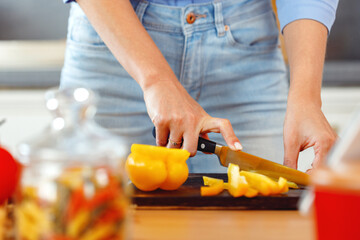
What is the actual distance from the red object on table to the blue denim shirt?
0.59 meters

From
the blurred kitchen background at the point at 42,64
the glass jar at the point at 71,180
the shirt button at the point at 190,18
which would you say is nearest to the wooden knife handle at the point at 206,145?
the shirt button at the point at 190,18

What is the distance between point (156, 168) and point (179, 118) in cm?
13

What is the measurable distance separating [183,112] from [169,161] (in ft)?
0.37

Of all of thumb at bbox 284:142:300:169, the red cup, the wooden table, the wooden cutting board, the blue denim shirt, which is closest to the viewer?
the red cup

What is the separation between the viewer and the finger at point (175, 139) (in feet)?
3.37

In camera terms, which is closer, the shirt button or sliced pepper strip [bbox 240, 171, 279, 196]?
sliced pepper strip [bbox 240, 171, 279, 196]

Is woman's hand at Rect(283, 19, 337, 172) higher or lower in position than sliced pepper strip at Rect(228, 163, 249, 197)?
higher

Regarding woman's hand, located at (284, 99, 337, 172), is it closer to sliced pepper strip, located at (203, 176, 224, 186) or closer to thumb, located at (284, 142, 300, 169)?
thumb, located at (284, 142, 300, 169)

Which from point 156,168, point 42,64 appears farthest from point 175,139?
point 42,64

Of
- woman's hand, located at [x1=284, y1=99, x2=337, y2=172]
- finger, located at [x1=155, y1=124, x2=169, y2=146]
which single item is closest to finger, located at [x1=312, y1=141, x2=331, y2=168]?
woman's hand, located at [x1=284, y1=99, x2=337, y2=172]

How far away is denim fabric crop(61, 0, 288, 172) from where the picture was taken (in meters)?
1.29

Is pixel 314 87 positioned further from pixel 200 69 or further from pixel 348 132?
pixel 348 132

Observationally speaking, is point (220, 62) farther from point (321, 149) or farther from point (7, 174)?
point (7, 174)

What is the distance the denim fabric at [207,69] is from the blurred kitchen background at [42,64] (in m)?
0.79
